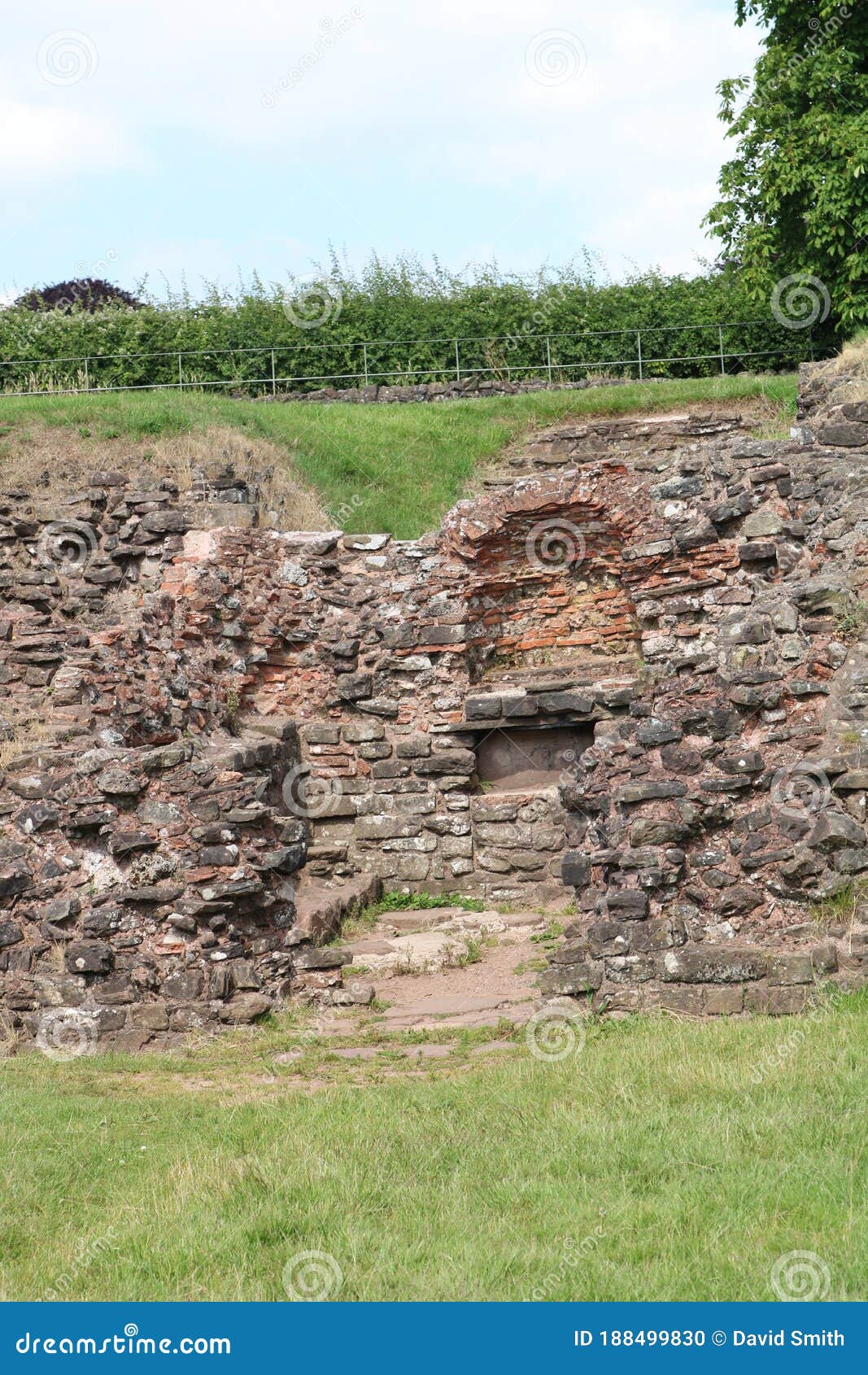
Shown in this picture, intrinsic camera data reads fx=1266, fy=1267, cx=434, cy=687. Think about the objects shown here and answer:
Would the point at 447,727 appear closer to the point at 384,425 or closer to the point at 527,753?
the point at 527,753

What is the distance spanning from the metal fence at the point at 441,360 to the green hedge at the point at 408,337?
0.9 inches

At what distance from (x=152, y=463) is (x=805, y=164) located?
1081 cm

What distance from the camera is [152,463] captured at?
51.3ft

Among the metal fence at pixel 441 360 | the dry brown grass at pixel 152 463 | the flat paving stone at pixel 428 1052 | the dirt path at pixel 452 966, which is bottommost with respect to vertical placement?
the dirt path at pixel 452 966

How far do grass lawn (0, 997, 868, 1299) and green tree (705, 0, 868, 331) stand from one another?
14518 mm

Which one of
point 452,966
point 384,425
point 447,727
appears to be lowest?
point 452,966

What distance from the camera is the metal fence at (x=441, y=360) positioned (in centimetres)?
2217

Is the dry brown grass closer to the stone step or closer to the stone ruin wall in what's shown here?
the stone ruin wall

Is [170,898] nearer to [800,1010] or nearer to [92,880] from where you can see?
[92,880]

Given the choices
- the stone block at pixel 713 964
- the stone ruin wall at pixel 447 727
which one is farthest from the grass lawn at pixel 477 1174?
the stone ruin wall at pixel 447 727

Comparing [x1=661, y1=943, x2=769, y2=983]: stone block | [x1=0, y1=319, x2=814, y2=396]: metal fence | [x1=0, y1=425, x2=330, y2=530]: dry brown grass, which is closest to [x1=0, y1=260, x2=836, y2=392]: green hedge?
[x1=0, y1=319, x2=814, y2=396]: metal fence

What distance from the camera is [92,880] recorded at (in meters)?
9.47

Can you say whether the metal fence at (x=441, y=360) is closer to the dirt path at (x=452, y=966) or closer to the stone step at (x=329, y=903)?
the stone step at (x=329, y=903)

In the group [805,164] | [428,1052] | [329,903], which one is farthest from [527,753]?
[805,164]
